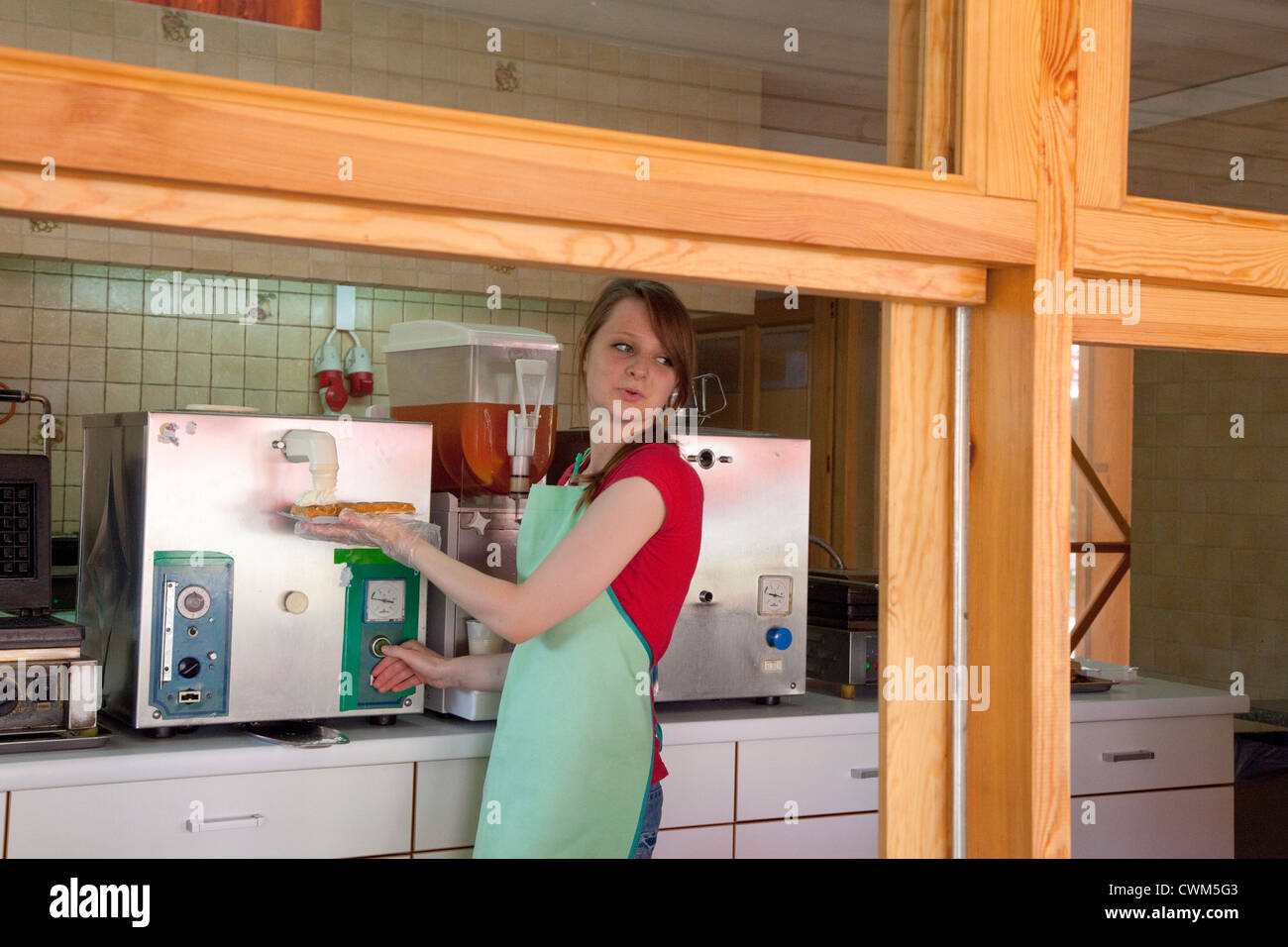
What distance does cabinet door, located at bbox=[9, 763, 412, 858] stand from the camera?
1407 mm

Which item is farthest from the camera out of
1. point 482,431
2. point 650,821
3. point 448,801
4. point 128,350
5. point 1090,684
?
point 128,350

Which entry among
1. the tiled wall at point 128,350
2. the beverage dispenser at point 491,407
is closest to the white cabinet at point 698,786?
the beverage dispenser at point 491,407

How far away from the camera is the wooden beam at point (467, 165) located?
0.69 meters

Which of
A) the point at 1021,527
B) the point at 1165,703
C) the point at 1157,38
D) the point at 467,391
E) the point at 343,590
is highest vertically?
the point at 1157,38

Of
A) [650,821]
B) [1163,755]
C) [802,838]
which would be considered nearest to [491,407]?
[650,821]

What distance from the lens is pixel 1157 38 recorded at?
1035 mm

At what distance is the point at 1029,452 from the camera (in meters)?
0.94

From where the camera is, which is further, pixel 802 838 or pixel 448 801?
pixel 802 838

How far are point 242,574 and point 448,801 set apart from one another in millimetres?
407

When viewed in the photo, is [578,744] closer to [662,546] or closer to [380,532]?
[662,546]
